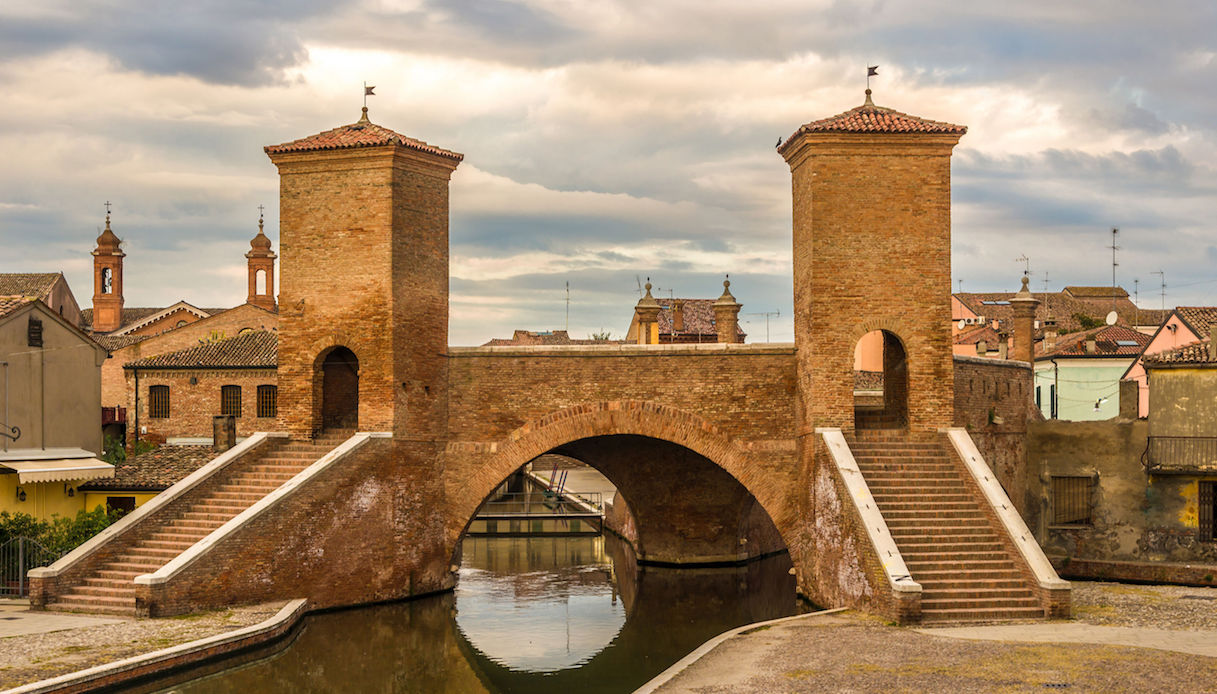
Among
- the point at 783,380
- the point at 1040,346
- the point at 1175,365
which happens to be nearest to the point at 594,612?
the point at 783,380

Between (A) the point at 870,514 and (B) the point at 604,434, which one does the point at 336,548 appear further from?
(A) the point at 870,514

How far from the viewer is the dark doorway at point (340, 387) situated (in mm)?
23938

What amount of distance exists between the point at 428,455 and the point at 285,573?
388 centimetres

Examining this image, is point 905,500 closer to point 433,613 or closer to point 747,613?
point 747,613

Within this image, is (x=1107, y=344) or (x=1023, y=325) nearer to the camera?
(x=1023, y=325)

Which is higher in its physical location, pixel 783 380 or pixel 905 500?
pixel 783 380

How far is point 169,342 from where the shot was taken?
133 feet

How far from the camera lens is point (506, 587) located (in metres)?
24.8

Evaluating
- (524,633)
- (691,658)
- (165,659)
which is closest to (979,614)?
(691,658)

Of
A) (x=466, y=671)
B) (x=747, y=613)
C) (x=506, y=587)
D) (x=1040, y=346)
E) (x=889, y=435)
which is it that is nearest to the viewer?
(x=466, y=671)

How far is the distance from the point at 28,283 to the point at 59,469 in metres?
30.1

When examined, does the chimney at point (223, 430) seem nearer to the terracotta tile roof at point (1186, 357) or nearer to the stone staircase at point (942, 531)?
the stone staircase at point (942, 531)

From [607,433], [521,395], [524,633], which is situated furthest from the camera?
[521,395]

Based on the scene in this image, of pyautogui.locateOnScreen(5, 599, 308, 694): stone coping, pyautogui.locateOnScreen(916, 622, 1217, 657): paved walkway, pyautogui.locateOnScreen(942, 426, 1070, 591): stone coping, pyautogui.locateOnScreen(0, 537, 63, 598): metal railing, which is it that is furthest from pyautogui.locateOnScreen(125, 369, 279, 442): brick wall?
pyautogui.locateOnScreen(916, 622, 1217, 657): paved walkway
